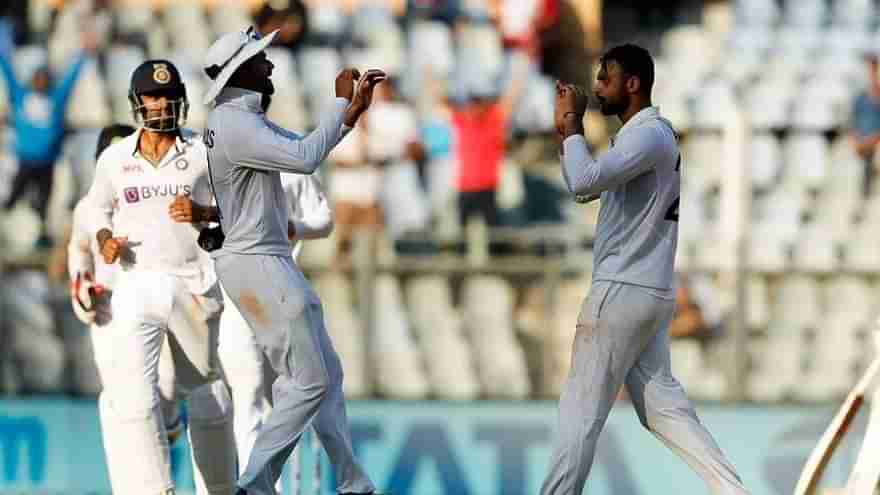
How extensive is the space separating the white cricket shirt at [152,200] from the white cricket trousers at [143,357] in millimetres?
71

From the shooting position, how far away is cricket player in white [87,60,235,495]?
9078 mm

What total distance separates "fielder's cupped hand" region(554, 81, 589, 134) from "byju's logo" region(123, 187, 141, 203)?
2012 millimetres

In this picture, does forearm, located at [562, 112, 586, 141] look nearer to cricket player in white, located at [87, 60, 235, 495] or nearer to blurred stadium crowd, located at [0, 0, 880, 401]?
cricket player in white, located at [87, 60, 235, 495]

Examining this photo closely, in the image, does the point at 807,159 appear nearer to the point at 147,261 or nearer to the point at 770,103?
the point at 770,103

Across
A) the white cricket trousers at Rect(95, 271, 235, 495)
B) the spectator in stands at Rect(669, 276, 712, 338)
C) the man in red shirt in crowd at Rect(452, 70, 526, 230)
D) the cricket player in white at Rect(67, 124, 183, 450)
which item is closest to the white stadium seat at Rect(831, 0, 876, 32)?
the man in red shirt in crowd at Rect(452, 70, 526, 230)

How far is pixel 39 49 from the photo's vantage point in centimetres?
1678

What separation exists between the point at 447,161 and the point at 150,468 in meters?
6.93

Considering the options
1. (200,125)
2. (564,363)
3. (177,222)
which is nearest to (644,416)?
(177,222)

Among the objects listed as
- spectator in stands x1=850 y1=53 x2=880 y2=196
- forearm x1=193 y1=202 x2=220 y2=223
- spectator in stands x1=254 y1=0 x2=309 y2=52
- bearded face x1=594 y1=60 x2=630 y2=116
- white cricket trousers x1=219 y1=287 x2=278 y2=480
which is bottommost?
white cricket trousers x1=219 y1=287 x2=278 y2=480

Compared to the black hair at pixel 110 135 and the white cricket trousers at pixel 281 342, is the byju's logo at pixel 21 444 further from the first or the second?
the white cricket trousers at pixel 281 342

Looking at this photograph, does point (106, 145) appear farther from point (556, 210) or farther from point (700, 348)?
point (556, 210)

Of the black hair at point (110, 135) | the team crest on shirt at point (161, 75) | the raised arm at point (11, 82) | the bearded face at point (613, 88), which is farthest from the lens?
the raised arm at point (11, 82)

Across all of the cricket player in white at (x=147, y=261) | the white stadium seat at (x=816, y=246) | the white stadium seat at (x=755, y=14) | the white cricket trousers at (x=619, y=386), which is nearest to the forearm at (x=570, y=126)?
the white cricket trousers at (x=619, y=386)

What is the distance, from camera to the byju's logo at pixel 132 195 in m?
9.13
